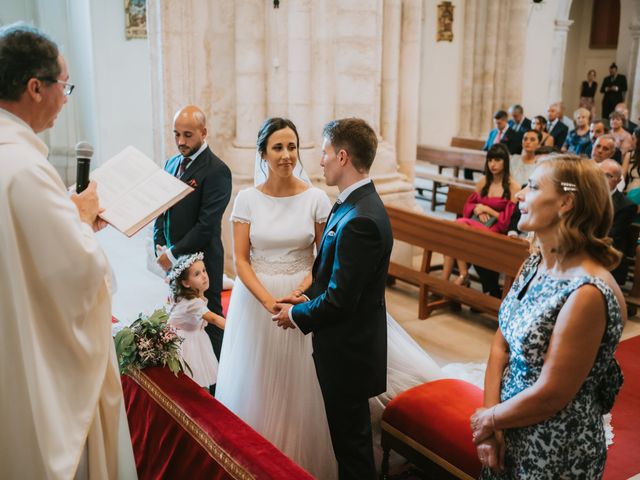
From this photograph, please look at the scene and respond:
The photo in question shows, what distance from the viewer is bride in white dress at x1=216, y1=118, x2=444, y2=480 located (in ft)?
10.3

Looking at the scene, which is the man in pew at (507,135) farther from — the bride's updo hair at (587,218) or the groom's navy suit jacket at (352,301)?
the bride's updo hair at (587,218)

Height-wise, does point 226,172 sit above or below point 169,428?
above

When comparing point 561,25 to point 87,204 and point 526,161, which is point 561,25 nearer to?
point 526,161

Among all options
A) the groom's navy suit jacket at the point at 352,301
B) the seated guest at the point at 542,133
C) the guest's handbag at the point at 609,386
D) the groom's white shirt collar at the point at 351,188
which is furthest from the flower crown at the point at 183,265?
the seated guest at the point at 542,133

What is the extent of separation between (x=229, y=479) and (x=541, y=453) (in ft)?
3.39

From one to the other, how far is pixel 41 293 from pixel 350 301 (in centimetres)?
115

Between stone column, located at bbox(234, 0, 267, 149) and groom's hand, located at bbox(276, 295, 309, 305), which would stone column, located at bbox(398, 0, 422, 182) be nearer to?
stone column, located at bbox(234, 0, 267, 149)

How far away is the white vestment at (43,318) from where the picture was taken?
1.78m

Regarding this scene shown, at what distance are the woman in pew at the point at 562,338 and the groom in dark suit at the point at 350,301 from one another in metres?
0.59

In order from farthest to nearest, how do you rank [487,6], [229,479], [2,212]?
[487,6] → [229,479] → [2,212]

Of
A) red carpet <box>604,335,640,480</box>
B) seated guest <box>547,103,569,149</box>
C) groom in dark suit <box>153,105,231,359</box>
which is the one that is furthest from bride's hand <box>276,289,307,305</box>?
seated guest <box>547,103,569,149</box>

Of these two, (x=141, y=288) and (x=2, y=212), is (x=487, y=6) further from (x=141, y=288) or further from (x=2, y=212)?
(x=2, y=212)

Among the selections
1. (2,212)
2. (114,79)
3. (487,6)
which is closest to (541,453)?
(2,212)

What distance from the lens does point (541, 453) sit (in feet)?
6.95
